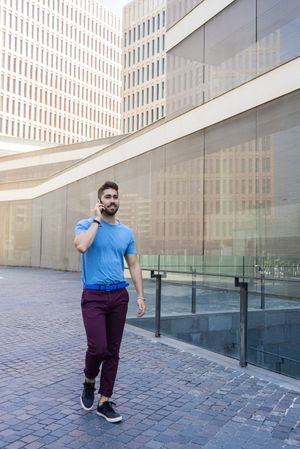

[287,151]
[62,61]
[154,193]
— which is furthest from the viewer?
[62,61]

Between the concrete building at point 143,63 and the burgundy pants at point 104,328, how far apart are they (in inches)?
2910

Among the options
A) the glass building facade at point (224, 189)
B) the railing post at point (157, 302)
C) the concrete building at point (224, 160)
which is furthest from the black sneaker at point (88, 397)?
the glass building facade at point (224, 189)

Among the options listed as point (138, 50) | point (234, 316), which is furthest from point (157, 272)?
point (138, 50)

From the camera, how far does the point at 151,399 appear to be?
4.42 m

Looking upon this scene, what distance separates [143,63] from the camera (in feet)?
→ 262

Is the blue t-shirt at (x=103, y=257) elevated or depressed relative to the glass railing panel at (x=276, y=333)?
elevated

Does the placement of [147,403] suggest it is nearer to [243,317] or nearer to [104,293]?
[104,293]

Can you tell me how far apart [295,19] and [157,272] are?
30.4 ft

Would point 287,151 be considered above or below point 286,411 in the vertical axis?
above

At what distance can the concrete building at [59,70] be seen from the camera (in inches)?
3374

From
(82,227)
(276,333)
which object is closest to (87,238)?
(82,227)

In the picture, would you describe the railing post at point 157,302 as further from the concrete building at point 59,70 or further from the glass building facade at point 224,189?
the concrete building at point 59,70

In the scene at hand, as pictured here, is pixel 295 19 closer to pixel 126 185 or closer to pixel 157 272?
pixel 157 272

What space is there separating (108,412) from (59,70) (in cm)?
9739
